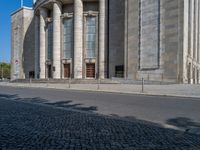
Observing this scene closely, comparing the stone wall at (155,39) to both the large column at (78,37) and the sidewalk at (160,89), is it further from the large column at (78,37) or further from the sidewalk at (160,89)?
the large column at (78,37)

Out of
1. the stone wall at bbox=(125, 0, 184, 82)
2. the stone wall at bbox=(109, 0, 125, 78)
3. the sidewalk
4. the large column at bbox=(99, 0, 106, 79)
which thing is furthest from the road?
the large column at bbox=(99, 0, 106, 79)

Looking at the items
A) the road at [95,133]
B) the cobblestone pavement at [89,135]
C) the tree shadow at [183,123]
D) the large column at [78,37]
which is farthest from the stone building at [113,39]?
the cobblestone pavement at [89,135]

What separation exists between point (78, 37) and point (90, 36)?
2883 mm

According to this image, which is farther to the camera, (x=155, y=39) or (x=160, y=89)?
(x=155, y=39)

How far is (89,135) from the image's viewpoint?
19.8 feet

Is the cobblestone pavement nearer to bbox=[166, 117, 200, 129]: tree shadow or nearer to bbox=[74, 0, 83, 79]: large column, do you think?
bbox=[166, 117, 200, 129]: tree shadow

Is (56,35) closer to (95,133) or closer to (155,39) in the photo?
(155,39)

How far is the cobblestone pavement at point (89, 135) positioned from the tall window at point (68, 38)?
135ft

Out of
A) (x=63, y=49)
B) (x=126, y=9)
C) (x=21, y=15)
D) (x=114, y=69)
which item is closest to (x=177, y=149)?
(x=126, y=9)

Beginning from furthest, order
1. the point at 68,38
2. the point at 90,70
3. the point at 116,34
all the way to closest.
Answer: the point at 68,38
the point at 90,70
the point at 116,34

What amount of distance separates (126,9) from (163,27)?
26.4 feet

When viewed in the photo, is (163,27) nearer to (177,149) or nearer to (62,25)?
(62,25)

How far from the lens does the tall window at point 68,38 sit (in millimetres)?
48625

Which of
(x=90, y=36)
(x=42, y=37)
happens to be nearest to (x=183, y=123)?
(x=90, y=36)
